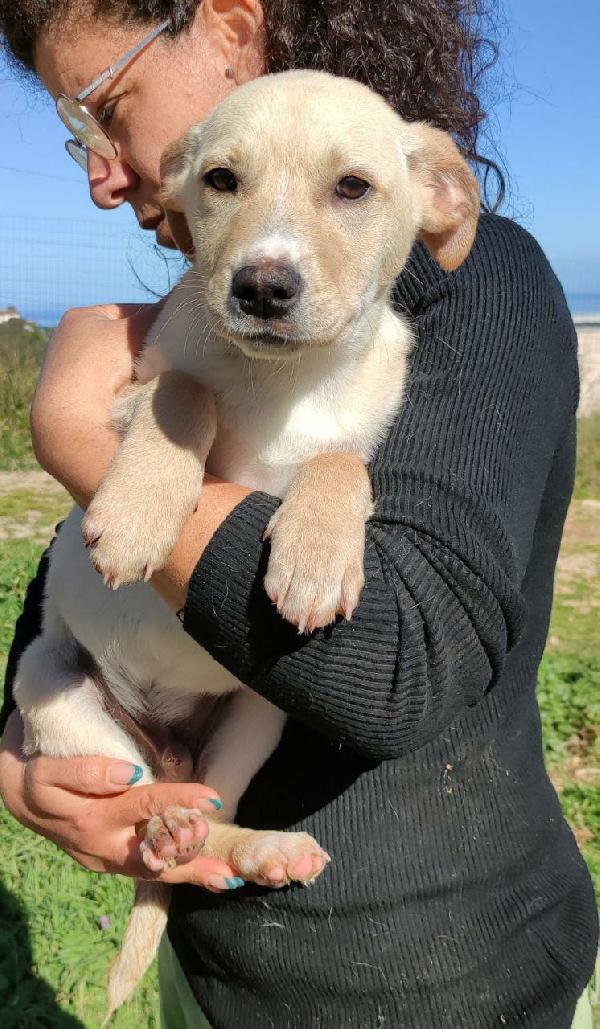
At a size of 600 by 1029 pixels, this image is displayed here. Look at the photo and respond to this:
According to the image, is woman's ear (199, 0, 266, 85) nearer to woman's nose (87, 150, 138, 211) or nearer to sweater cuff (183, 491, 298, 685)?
woman's nose (87, 150, 138, 211)

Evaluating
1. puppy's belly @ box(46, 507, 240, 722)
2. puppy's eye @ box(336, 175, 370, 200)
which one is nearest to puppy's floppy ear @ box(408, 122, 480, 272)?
puppy's eye @ box(336, 175, 370, 200)

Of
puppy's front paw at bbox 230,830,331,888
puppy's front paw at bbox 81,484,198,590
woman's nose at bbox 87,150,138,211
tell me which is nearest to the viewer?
puppy's front paw at bbox 81,484,198,590

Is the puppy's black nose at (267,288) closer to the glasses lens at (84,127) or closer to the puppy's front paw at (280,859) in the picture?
the glasses lens at (84,127)

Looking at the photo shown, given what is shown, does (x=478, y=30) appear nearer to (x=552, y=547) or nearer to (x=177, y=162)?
(x=177, y=162)

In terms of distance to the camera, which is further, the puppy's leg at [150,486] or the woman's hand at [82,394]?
the woman's hand at [82,394]

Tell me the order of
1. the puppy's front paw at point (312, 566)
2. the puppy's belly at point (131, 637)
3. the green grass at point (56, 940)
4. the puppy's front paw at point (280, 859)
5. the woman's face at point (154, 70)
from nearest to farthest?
the puppy's front paw at point (312, 566) < the puppy's front paw at point (280, 859) < the puppy's belly at point (131, 637) < the woman's face at point (154, 70) < the green grass at point (56, 940)

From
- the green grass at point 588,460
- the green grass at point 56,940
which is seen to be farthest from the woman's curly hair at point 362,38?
the green grass at point 588,460
